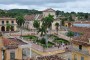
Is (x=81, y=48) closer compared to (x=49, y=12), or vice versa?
(x=81, y=48)

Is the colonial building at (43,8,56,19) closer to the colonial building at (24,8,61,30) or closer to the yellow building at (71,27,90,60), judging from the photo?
the colonial building at (24,8,61,30)

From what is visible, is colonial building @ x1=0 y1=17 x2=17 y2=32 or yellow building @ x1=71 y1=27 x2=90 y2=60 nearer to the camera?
yellow building @ x1=71 y1=27 x2=90 y2=60

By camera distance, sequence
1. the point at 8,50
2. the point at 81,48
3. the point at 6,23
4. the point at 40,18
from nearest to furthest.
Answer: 1. the point at 8,50
2. the point at 81,48
3. the point at 6,23
4. the point at 40,18

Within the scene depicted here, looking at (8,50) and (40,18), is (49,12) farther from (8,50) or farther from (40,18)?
(8,50)

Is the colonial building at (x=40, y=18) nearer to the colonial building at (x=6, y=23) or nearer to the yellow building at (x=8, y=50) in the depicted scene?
the colonial building at (x=6, y=23)

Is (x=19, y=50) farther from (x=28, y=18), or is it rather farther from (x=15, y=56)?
(x=28, y=18)

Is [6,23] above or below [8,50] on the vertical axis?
below

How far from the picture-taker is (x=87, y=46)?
1152 inches

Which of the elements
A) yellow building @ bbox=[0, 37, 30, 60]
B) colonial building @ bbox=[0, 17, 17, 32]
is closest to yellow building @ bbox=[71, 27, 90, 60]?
yellow building @ bbox=[0, 37, 30, 60]

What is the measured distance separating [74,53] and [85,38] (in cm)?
265


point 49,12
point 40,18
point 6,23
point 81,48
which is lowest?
point 6,23

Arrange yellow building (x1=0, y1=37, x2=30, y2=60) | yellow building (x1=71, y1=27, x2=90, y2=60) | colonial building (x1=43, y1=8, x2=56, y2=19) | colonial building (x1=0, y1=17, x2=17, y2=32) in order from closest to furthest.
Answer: yellow building (x1=0, y1=37, x2=30, y2=60) < yellow building (x1=71, y1=27, x2=90, y2=60) < colonial building (x1=0, y1=17, x2=17, y2=32) < colonial building (x1=43, y1=8, x2=56, y2=19)

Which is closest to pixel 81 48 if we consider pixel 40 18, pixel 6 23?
pixel 6 23

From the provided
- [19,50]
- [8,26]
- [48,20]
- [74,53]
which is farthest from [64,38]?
[19,50]
